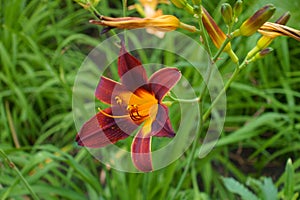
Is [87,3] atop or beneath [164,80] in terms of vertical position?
atop

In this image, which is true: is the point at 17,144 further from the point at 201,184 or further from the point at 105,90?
the point at 105,90

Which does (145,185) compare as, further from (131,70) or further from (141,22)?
(141,22)

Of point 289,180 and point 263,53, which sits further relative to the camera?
point 289,180

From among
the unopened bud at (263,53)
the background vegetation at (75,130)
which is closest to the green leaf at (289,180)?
the background vegetation at (75,130)

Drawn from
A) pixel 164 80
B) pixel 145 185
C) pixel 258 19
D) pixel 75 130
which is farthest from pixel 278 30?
pixel 75 130

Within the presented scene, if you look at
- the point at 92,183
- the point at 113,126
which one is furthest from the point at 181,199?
the point at 113,126

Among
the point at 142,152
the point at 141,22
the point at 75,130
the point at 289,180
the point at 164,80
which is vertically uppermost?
the point at 141,22
